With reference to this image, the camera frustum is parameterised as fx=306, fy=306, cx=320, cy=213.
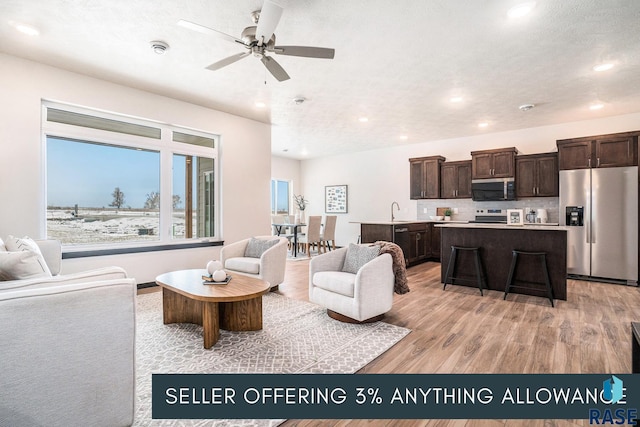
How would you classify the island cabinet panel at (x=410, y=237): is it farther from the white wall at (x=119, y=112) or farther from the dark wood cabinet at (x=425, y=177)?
the white wall at (x=119, y=112)

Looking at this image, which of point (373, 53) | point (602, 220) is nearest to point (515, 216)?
point (602, 220)

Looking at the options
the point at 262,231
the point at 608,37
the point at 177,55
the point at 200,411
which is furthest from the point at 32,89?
the point at 608,37

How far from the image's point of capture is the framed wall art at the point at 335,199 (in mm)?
9189

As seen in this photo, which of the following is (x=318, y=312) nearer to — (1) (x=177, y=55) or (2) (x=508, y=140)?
(1) (x=177, y=55)

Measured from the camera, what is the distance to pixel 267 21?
7.39ft

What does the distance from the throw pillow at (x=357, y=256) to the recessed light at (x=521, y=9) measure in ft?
7.91

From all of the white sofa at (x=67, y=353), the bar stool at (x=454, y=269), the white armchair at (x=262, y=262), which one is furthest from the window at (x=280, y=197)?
the white sofa at (x=67, y=353)

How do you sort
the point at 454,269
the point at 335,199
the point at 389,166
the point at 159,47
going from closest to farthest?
the point at 159,47 < the point at 454,269 < the point at 389,166 < the point at 335,199

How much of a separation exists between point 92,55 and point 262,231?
11.8 ft

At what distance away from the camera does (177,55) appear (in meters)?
3.39

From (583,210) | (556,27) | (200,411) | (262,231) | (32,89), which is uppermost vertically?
(556,27)

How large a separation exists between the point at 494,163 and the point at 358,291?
500 cm

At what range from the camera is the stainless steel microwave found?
615 cm

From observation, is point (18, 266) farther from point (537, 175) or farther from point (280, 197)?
point (280, 197)
